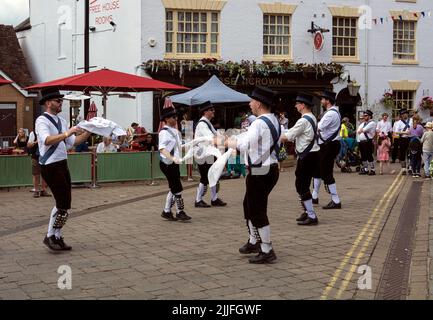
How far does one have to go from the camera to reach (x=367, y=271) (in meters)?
6.71

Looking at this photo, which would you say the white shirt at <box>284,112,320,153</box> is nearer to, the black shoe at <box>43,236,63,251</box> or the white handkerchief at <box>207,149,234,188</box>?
the white handkerchief at <box>207,149,234,188</box>

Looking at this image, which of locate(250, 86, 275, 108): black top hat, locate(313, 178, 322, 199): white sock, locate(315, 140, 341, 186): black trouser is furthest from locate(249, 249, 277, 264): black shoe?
locate(313, 178, 322, 199): white sock

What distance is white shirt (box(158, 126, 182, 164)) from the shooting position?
9.79 m

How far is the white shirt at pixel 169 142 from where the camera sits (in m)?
9.79

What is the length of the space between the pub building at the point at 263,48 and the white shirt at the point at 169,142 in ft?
42.2

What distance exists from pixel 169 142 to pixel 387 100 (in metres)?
18.2

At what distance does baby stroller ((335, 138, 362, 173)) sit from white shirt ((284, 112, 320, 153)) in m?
9.53

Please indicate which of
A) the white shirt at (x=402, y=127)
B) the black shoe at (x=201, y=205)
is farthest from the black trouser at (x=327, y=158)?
the white shirt at (x=402, y=127)

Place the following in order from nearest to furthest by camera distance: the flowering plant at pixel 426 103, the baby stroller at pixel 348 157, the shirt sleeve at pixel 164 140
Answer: the shirt sleeve at pixel 164 140 → the baby stroller at pixel 348 157 → the flowering plant at pixel 426 103

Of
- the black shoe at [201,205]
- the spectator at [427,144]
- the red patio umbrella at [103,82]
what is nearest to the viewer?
the black shoe at [201,205]

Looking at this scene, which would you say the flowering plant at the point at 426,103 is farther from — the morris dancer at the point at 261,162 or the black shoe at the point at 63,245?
the black shoe at the point at 63,245
